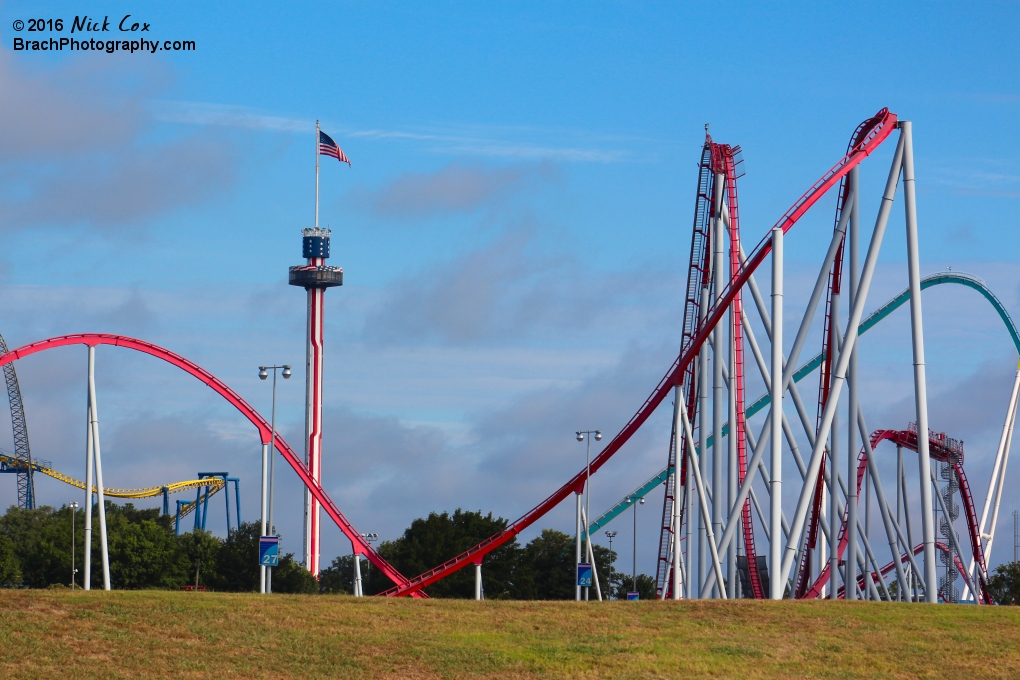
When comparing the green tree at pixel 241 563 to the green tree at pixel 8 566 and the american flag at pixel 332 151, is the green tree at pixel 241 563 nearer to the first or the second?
the green tree at pixel 8 566

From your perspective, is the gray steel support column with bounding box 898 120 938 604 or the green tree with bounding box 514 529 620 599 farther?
the green tree with bounding box 514 529 620 599

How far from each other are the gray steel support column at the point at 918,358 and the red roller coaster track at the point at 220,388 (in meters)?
21.5

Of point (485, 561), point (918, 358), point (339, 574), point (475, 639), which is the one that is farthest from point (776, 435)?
point (339, 574)

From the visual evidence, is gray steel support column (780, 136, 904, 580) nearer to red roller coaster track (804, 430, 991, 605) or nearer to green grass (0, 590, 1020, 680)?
green grass (0, 590, 1020, 680)

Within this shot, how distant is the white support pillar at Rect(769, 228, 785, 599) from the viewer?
1240 inches

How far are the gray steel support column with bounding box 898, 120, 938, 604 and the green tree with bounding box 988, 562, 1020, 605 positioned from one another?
122ft

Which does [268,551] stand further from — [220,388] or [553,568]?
[553,568]

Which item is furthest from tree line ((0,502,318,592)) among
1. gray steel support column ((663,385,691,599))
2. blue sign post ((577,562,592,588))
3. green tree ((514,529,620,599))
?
gray steel support column ((663,385,691,599))

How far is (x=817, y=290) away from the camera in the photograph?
3409 cm

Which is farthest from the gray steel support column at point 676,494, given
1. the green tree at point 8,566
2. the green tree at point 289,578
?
the green tree at point 8,566

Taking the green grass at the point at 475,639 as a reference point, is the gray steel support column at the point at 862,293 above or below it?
above

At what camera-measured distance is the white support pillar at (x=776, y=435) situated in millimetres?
31484

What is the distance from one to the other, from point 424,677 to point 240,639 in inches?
148

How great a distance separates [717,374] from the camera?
39.6 m
